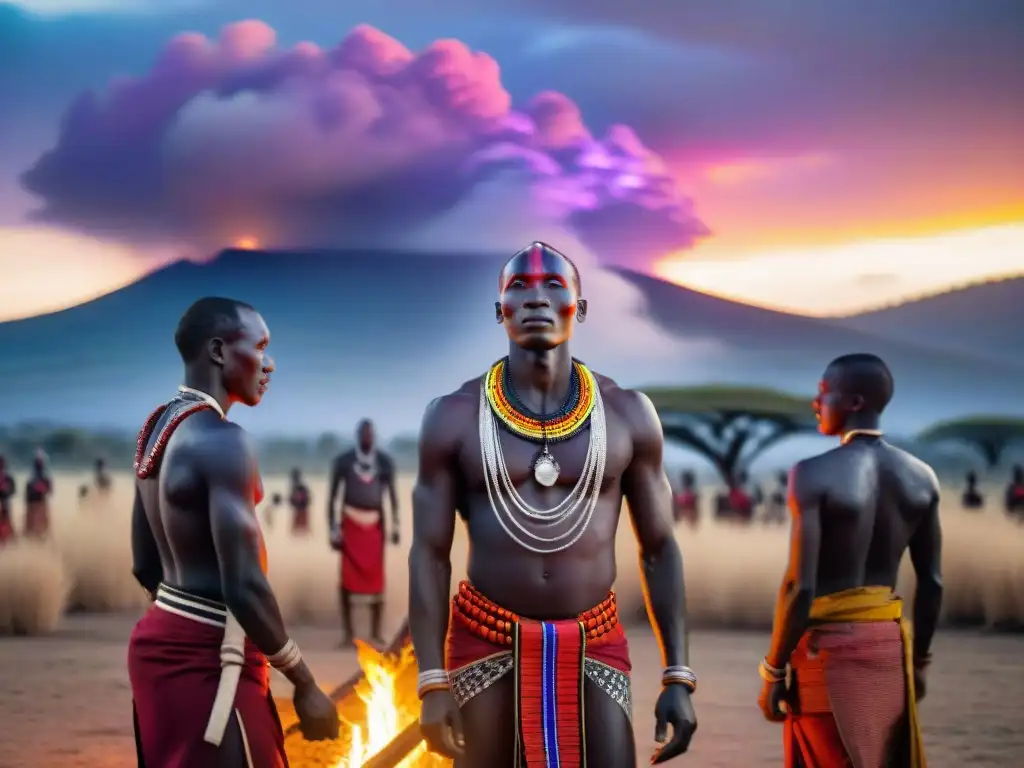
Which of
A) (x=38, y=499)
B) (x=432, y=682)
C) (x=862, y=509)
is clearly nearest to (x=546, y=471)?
(x=432, y=682)

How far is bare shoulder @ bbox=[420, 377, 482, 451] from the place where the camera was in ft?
14.0

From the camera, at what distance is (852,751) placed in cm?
500

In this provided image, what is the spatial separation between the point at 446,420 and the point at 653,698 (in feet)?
22.5

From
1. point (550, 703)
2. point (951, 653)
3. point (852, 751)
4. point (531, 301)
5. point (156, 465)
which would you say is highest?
point (531, 301)

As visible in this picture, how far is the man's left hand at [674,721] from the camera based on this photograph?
160 inches

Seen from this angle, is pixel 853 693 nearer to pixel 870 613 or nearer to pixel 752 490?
pixel 870 613

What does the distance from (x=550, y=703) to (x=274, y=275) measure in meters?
51.7

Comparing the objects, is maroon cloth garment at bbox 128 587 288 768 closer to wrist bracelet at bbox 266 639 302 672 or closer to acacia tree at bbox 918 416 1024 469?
wrist bracelet at bbox 266 639 302 672

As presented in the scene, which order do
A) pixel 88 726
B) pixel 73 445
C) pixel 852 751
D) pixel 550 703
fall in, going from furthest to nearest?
pixel 73 445 < pixel 88 726 < pixel 852 751 < pixel 550 703

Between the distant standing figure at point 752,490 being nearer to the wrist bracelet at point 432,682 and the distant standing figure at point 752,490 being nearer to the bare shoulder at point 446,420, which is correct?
the bare shoulder at point 446,420

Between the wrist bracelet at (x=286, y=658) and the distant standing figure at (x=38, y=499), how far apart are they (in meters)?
15.9

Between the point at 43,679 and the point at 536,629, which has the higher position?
the point at 536,629

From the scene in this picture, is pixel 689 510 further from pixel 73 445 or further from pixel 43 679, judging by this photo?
pixel 73 445

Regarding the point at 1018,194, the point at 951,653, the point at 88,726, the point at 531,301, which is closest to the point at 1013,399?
the point at 1018,194
